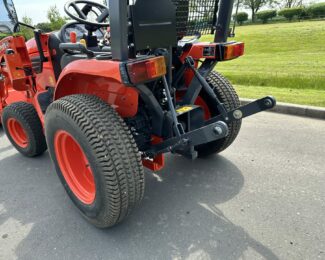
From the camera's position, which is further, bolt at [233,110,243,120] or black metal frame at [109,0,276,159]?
bolt at [233,110,243,120]

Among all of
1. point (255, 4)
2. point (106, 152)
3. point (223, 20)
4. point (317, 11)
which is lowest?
point (255, 4)

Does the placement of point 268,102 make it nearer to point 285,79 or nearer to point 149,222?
point 149,222

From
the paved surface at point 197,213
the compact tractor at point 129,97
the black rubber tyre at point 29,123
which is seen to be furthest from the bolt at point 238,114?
the black rubber tyre at point 29,123

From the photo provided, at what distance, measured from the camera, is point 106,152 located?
1.81 metres

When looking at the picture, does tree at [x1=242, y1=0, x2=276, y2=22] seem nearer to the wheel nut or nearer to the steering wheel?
the steering wheel

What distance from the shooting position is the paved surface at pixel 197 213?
1943 mm

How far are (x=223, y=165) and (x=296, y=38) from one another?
12432 millimetres

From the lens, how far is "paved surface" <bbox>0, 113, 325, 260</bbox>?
1.94 metres

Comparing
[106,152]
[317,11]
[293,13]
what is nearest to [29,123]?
[106,152]

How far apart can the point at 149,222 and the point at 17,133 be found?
2093 mm

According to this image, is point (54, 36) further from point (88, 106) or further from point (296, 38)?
point (296, 38)

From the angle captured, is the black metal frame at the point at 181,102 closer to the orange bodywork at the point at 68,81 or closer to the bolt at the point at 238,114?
the bolt at the point at 238,114

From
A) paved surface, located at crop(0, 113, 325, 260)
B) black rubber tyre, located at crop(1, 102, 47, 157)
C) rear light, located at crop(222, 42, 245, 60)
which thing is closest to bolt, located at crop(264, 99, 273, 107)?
rear light, located at crop(222, 42, 245, 60)

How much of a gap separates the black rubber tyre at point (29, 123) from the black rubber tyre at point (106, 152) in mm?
1214
